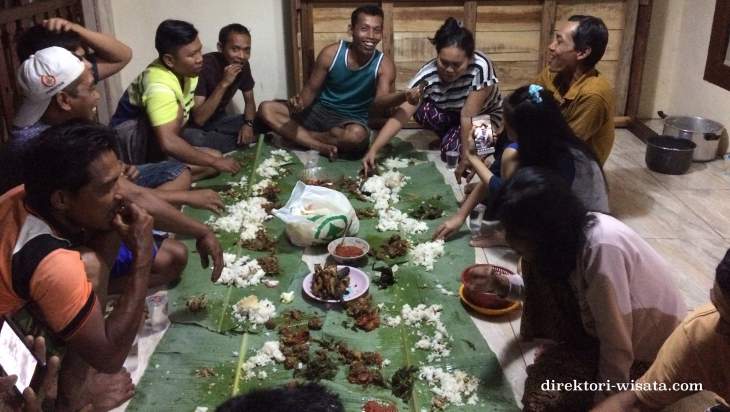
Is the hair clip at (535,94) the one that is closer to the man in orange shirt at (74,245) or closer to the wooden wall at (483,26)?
the man in orange shirt at (74,245)

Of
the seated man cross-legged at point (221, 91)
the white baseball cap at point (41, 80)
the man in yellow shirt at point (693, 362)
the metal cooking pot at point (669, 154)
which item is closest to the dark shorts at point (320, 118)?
the seated man cross-legged at point (221, 91)

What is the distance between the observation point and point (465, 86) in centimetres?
470

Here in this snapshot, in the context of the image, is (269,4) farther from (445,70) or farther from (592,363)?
(592,363)

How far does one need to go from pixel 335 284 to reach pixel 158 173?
148cm

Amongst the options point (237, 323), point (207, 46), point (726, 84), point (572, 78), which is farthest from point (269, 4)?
point (726, 84)

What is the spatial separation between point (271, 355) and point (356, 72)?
2.85 metres

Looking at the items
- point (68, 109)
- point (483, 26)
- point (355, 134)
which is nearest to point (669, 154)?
point (483, 26)

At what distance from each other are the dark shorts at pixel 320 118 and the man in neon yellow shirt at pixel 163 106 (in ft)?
3.89

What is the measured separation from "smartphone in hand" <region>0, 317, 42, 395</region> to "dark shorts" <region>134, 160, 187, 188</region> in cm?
200

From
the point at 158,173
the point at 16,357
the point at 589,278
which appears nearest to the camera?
the point at 16,357

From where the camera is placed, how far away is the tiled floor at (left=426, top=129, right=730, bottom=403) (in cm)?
288

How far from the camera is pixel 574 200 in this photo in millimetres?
2115

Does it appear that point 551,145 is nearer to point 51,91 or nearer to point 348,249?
point 348,249

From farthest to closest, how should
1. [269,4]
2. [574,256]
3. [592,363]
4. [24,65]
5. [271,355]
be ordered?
[269,4] → [24,65] → [271,355] → [592,363] → [574,256]
